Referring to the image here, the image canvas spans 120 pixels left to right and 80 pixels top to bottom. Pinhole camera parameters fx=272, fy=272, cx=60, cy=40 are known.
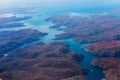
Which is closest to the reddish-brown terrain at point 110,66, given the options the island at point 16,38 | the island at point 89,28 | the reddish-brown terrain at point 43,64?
the reddish-brown terrain at point 43,64

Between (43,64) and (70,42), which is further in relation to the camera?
(70,42)

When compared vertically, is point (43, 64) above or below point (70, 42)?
above

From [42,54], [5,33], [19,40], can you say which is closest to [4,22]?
[5,33]

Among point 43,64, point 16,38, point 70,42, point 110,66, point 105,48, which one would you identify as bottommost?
point 16,38

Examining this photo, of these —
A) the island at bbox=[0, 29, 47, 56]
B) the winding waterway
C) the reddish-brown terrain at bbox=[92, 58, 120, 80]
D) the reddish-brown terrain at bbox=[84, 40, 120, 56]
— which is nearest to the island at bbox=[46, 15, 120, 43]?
the winding waterway

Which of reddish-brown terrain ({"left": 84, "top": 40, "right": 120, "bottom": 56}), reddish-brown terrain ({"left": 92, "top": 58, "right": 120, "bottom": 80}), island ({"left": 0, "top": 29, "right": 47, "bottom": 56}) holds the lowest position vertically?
island ({"left": 0, "top": 29, "right": 47, "bottom": 56})

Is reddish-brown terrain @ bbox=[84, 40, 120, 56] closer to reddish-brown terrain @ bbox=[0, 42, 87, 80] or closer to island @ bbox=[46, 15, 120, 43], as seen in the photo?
reddish-brown terrain @ bbox=[0, 42, 87, 80]

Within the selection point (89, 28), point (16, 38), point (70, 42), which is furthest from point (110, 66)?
point (16, 38)

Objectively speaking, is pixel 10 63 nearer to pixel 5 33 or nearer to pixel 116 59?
pixel 116 59

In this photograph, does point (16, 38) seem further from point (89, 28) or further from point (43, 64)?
point (43, 64)
